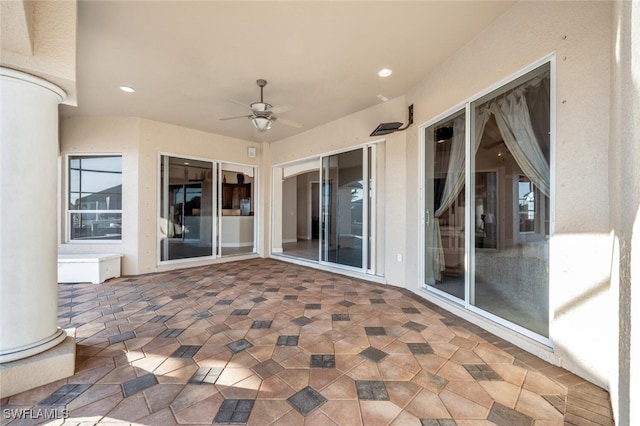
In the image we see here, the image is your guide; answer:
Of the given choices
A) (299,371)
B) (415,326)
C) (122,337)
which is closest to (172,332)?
(122,337)

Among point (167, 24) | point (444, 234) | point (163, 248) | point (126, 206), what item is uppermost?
point (167, 24)

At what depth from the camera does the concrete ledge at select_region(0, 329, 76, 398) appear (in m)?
1.60

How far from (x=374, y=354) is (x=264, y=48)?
10.6ft

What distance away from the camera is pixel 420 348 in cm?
220

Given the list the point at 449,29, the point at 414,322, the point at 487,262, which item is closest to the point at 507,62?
the point at 449,29

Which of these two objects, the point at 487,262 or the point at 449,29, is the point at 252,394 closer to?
the point at 487,262

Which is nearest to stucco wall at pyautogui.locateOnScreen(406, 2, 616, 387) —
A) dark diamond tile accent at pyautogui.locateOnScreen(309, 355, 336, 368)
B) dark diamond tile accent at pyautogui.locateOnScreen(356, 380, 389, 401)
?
dark diamond tile accent at pyautogui.locateOnScreen(356, 380, 389, 401)

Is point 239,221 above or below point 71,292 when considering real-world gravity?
above

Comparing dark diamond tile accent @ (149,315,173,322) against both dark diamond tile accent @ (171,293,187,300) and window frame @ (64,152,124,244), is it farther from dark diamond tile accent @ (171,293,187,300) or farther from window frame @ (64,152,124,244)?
window frame @ (64,152,124,244)

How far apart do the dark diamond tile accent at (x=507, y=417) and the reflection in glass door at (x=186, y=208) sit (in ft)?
18.4

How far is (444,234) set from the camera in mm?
3471

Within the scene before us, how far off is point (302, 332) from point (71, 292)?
370cm

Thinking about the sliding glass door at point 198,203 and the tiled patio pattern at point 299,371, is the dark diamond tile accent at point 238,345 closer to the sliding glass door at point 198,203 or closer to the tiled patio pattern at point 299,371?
the tiled patio pattern at point 299,371

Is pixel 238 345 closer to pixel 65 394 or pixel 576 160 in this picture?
pixel 65 394
